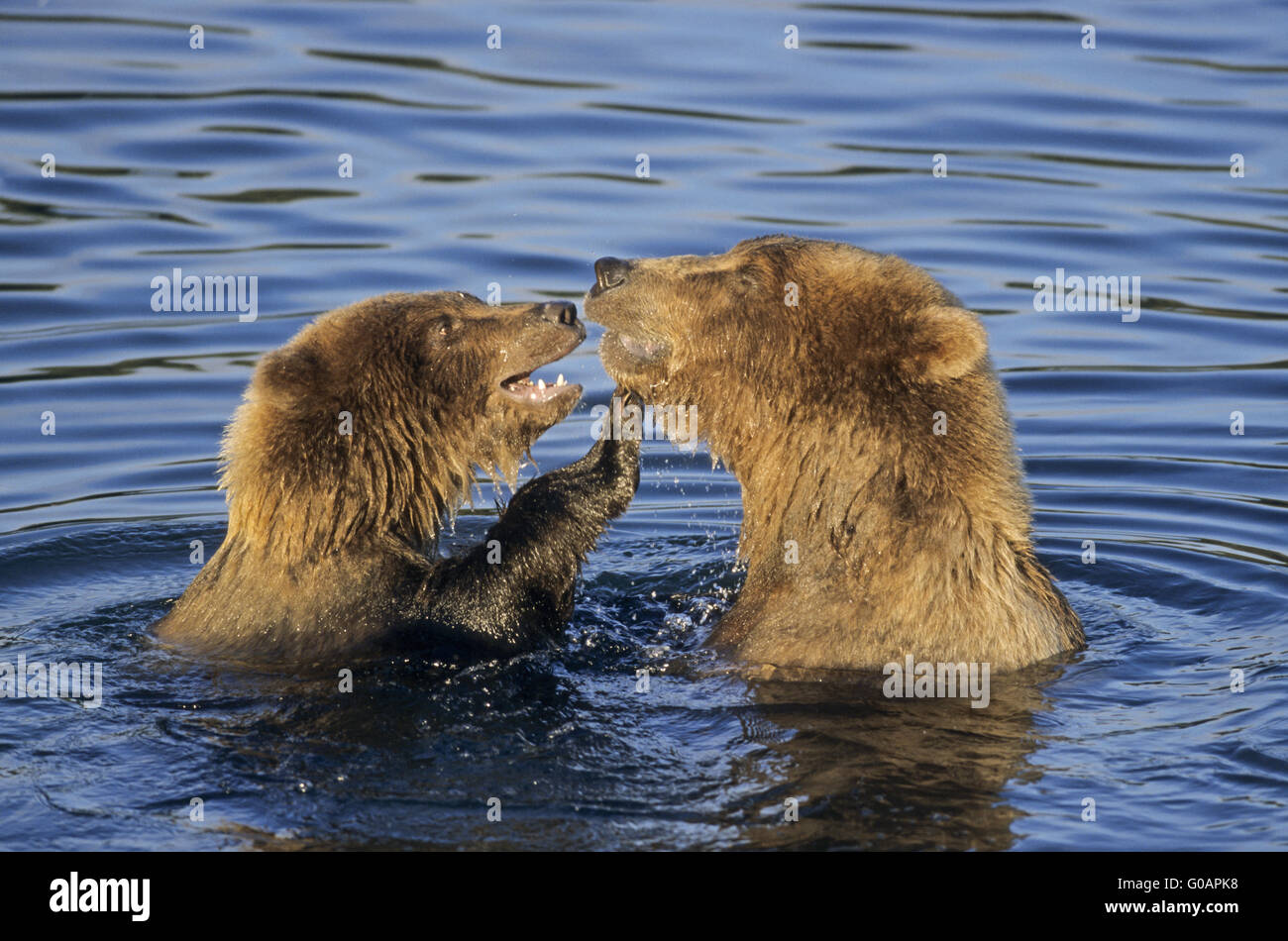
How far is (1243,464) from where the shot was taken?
11273 mm

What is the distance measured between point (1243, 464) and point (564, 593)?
5.32 m

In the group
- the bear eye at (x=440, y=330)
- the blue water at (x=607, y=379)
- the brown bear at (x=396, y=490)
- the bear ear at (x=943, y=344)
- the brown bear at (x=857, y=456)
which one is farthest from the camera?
the bear eye at (x=440, y=330)

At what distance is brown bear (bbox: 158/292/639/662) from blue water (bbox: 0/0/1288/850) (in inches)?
10.6

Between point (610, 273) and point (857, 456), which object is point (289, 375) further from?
point (857, 456)

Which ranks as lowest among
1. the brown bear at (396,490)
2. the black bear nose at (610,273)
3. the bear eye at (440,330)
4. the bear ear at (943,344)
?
the brown bear at (396,490)

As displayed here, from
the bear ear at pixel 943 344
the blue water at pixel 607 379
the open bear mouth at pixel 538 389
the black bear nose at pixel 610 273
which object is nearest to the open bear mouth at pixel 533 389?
the open bear mouth at pixel 538 389

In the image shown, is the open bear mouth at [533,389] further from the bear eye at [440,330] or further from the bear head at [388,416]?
the bear eye at [440,330]

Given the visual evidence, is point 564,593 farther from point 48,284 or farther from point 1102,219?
point 1102,219

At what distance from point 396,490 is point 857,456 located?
213 cm

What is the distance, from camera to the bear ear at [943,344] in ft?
22.8

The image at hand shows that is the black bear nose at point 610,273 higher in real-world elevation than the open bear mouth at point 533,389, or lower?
higher

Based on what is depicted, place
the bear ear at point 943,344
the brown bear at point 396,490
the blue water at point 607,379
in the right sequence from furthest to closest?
the brown bear at point 396,490
the bear ear at point 943,344
the blue water at point 607,379

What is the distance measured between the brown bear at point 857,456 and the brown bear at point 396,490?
2.70 feet

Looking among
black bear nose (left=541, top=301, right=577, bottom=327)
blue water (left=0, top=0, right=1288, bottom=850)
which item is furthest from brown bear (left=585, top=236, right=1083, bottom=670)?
black bear nose (left=541, top=301, right=577, bottom=327)
